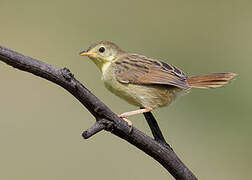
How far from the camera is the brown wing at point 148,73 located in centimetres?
270

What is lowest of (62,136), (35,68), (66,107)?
(35,68)

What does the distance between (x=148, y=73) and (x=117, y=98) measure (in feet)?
7.22

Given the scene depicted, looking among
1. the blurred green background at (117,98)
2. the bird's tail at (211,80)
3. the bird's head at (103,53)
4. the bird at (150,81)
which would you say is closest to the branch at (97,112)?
the bird at (150,81)

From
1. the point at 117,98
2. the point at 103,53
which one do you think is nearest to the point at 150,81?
the point at 103,53

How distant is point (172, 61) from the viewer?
220 inches

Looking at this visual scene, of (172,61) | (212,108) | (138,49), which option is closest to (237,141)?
(212,108)

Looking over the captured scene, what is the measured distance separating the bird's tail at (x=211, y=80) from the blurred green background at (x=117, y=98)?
1.76m

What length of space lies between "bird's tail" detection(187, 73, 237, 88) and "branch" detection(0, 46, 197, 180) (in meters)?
0.84

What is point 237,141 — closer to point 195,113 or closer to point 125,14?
point 195,113

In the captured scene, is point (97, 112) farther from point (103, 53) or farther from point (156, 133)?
point (103, 53)

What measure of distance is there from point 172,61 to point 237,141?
1.22 meters

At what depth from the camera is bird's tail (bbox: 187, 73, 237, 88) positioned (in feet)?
8.73

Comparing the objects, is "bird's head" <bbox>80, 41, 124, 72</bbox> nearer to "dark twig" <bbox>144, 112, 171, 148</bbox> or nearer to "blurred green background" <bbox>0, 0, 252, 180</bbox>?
"dark twig" <bbox>144, 112, 171, 148</bbox>

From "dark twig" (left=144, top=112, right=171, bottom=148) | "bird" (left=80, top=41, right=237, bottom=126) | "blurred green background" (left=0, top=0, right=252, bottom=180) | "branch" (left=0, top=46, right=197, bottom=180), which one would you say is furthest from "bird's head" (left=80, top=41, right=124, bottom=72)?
"blurred green background" (left=0, top=0, right=252, bottom=180)
